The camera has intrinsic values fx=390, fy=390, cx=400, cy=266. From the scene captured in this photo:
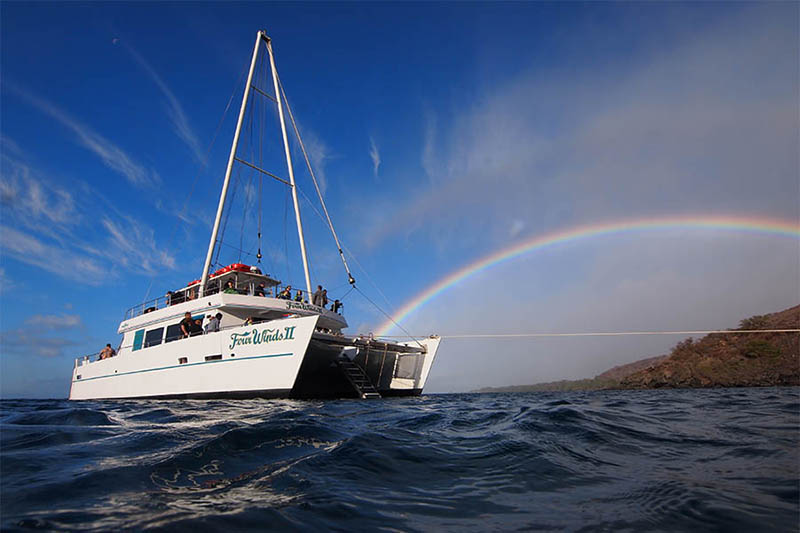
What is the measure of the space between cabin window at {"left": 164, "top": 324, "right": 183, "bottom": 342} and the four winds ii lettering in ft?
14.7

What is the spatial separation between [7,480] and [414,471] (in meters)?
3.09

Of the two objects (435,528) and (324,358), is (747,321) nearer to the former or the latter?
(324,358)

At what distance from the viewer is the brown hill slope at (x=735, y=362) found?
26.9 m

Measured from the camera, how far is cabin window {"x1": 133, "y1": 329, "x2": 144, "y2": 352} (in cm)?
1705

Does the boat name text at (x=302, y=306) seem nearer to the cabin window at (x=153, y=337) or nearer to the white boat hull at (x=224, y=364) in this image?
the white boat hull at (x=224, y=364)

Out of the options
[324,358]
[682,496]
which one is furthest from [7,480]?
[324,358]

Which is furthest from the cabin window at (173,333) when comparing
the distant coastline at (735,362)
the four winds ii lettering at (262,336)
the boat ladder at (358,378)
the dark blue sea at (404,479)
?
the distant coastline at (735,362)

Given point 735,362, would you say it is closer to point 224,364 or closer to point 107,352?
point 224,364

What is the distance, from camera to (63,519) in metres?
2.12

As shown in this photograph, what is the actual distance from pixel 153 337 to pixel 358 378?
9.41 m

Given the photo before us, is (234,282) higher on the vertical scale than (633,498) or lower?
higher

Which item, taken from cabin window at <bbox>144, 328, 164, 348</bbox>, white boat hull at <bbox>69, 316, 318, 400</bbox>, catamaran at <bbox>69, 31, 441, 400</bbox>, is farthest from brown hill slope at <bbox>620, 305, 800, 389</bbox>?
cabin window at <bbox>144, 328, 164, 348</bbox>

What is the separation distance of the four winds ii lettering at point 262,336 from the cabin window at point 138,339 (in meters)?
7.35

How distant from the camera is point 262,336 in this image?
11875 mm
